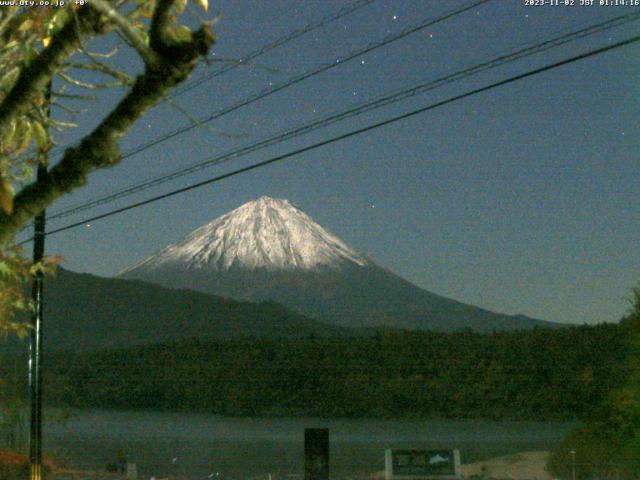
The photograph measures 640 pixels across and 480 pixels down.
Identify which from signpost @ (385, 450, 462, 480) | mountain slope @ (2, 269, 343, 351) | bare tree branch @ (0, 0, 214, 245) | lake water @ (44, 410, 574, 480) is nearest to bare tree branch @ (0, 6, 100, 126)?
bare tree branch @ (0, 0, 214, 245)

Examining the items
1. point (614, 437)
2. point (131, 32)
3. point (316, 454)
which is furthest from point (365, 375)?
point (131, 32)

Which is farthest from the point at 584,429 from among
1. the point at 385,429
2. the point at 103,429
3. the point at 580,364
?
the point at 103,429

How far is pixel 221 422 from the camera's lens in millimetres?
52281

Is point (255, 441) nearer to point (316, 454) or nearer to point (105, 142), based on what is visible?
point (316, 454)

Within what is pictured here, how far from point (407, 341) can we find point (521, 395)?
26.6 ft

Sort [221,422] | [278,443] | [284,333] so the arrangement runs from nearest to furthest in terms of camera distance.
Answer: [278,443], [221,422], [284,333]

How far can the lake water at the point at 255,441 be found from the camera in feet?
112

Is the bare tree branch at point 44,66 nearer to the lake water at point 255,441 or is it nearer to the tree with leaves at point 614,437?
the tree with leaves at point 614,437

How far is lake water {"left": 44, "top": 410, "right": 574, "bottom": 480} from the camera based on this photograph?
1350 inches

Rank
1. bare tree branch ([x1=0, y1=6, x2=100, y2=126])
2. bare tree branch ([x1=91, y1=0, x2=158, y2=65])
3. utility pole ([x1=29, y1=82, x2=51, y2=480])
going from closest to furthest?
bare tree branch ([x1=91, y1=0, x2=158, y2=65]) → bare tree branch ([x1=0, y1=6, x2=100, y2=126]) → utility pole ([x1=29, y1=82, x2=51, y2=480])

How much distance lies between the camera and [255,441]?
44.7m

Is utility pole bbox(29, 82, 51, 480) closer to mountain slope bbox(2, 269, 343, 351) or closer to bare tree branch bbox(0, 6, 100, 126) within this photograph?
bare tree branch bbox(0, 6, 100, 126)

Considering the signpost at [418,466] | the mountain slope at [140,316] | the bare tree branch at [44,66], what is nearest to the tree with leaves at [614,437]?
the signpost at [418,466]

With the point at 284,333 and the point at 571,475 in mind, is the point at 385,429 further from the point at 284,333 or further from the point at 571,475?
the point at 284,333
